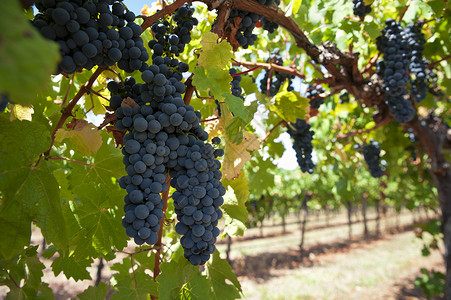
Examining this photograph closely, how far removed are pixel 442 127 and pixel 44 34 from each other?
17.8 feet

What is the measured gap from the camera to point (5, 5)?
449mm

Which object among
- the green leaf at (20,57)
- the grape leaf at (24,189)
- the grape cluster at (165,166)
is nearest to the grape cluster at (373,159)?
the grape cluster at (165,166)

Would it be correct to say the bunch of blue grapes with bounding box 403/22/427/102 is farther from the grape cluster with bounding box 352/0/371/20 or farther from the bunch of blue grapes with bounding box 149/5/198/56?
the bunch of blue grapes with bounding box 149/5/198/56

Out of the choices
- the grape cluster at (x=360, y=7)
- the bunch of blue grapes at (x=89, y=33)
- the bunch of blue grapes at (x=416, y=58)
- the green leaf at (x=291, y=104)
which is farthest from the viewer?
the bunch of blue grapes at (x=416, y=58)

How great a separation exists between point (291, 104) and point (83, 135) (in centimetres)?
138

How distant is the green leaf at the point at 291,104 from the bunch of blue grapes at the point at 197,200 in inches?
44.3

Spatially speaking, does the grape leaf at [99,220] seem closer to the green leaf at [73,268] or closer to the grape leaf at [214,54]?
the green leaf at [73,268]

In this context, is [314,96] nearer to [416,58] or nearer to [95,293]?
[416,58]

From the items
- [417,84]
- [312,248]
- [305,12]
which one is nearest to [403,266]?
[312,248]

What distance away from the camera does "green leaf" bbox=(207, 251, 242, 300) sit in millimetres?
1466

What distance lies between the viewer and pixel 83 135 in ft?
4.21

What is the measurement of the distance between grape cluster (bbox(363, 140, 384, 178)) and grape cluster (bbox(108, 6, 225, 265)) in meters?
4.06

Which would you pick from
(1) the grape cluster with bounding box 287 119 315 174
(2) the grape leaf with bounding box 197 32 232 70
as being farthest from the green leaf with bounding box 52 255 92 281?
(1) the grape cluster with bounding box 287 119 315 174

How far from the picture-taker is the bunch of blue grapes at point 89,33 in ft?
2.92
